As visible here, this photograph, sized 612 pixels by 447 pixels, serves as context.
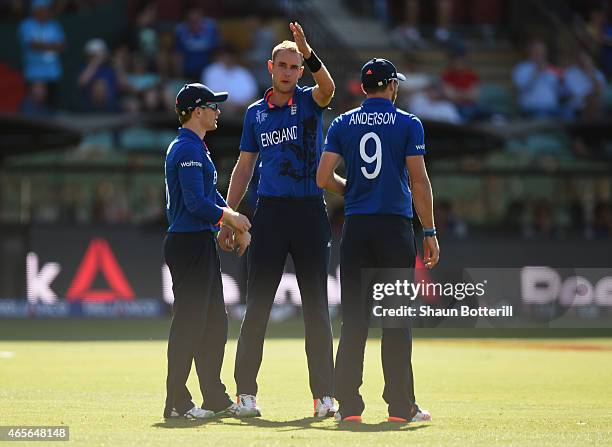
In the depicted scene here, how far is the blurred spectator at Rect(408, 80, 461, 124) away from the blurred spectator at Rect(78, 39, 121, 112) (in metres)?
4.95

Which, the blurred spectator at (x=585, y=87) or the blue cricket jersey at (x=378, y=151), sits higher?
the blurred spectator at (x=585, y=87)

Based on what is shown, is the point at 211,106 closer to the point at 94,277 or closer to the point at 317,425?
the point at 317,425

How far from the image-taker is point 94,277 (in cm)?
2166

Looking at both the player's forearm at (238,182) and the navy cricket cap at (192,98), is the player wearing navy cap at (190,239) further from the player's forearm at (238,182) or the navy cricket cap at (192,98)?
the player's forearm at (238,182)

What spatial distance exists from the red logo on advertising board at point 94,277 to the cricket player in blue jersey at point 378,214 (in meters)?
12.9

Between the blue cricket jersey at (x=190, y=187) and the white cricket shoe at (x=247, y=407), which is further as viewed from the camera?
the white cricket shoe at (x=247, y=407)

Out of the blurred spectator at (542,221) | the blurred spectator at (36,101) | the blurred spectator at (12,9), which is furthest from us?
the blurred spectator at (12,9)

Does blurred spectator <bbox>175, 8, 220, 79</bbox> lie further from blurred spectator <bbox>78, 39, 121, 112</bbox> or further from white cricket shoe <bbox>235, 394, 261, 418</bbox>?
white cricket shoe <bbox>235, 394, 261, 418</bbox>

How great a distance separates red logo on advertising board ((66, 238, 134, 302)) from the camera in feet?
70.8

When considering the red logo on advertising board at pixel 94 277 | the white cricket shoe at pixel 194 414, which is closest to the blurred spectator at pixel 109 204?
the red logo on advertising board at pixel 94 277

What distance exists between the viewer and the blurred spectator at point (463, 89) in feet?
77.3

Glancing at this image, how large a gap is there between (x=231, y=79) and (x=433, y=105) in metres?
3.42

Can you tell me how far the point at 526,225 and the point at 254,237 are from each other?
14401 millimetres

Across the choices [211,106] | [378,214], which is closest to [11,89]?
[211,106]
